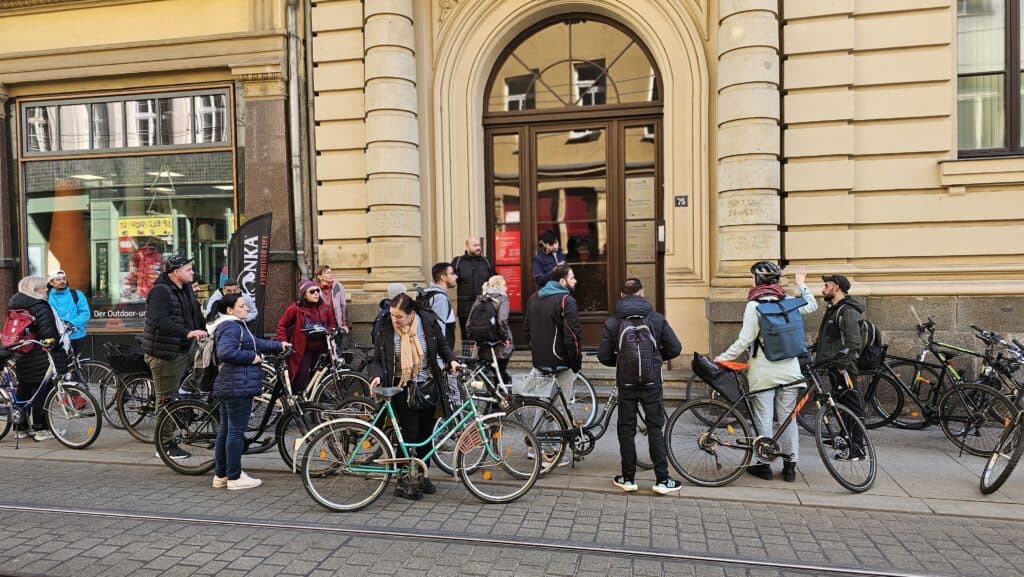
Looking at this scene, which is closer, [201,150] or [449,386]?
[449,386]

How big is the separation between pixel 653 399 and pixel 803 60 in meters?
5.51

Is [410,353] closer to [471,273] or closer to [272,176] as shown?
[471,273]

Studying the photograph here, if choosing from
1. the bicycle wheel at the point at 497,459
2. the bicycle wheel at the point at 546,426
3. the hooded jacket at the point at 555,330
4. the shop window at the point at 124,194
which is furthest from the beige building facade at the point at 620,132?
the bicycle wheel at the point at 497,459

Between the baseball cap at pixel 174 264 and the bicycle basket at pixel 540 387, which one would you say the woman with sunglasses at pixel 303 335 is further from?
the bicycle basket at pixel 540 387

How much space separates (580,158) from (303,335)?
4.91 meters

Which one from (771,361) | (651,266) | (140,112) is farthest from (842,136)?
(140,112)

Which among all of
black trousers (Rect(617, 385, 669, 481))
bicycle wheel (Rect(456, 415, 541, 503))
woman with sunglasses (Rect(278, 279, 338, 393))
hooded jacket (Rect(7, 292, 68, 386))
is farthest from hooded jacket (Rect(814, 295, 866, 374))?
hooded jacket (Rect(7, 292, 68, 386))

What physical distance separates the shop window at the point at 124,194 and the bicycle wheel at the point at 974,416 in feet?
32.9

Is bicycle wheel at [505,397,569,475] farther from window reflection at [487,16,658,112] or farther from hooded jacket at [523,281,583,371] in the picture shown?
window reflection at [487,16,658,112]

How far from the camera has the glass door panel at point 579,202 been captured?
408 inches

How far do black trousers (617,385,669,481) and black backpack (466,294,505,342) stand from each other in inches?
80.9

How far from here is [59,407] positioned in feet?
24.8

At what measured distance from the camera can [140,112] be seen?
447 inches

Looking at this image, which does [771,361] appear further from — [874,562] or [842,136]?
[842,136]
